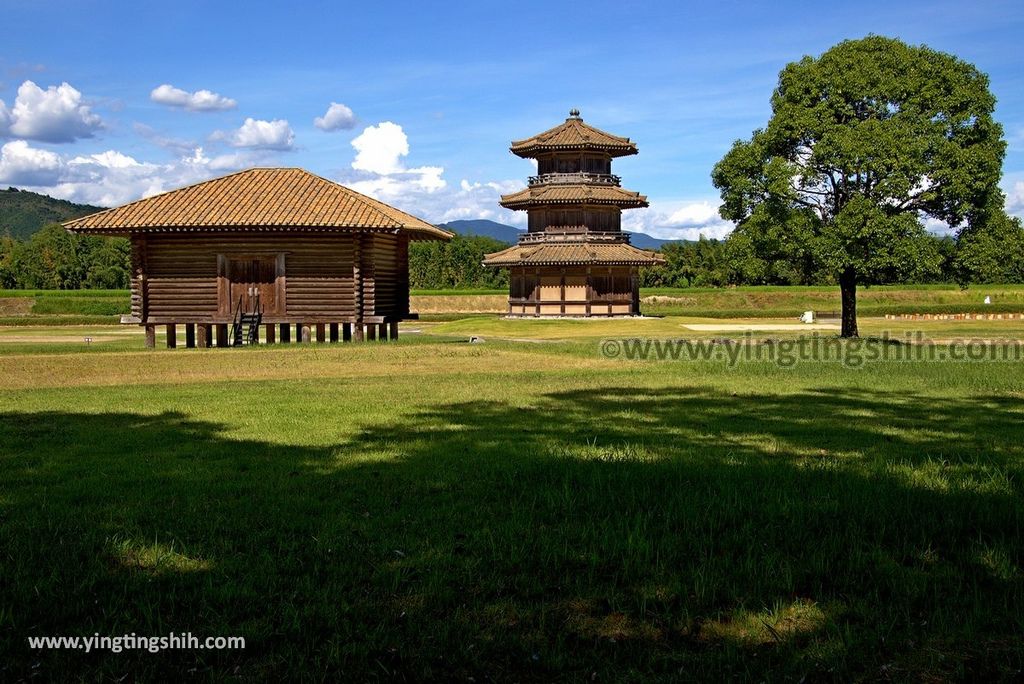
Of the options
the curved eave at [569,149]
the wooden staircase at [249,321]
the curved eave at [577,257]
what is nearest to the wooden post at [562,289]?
the curved eave at [577,257]

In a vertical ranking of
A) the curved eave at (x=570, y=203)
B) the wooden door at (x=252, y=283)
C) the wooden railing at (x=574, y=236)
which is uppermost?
the curved eave at (x=570, y=203)

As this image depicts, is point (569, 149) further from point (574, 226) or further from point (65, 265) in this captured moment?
point (65, 265)

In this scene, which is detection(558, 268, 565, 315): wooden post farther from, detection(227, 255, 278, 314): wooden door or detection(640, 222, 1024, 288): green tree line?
detection(227, 255, 278, 314): wooden door

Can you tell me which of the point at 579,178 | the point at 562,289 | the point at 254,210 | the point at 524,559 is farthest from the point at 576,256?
the point at 524,559

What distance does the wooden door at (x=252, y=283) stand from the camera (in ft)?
93.4

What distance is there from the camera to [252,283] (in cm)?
2858

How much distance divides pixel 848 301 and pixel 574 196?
22.8 metres

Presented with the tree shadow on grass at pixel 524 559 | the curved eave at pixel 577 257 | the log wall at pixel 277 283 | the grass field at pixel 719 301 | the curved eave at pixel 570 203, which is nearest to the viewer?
the tree shadow on grass at pixel 524 559

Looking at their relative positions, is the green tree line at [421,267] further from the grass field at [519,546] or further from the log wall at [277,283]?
the grass field at [519,546]

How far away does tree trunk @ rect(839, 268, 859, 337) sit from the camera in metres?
30.8

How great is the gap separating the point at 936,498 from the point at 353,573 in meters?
4.44

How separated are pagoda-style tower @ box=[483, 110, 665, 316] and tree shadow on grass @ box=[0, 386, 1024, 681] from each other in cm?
4439

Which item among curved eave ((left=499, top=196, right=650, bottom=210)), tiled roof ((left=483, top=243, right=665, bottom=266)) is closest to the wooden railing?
tiled roof ((left=483, top=243, right=665, bottom=266))

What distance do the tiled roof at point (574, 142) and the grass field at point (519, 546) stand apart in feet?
141
